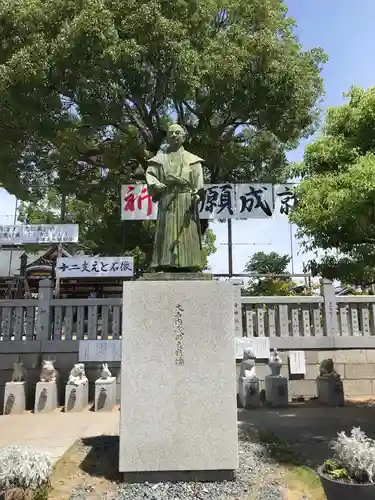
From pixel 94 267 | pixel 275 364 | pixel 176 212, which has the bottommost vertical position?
pixel 275 364

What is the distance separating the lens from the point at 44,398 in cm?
956

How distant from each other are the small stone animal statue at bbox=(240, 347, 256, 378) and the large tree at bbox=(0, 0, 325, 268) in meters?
5.50

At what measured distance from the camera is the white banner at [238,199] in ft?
39.1

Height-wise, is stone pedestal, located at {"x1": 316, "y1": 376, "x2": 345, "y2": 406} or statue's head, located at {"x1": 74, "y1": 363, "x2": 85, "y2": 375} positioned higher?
statue's head, located at {"x1": 74, "y1": 363, "x2": 85, "y2": 375}

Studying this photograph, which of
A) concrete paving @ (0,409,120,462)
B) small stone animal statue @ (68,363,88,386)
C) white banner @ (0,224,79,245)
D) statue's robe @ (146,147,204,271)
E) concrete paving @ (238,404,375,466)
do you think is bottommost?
concrete paving @ (0,409,120,462)

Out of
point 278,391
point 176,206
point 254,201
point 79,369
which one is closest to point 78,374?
point 79,369

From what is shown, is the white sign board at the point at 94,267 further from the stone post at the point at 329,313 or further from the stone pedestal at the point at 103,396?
the stone post at the point at 329,313

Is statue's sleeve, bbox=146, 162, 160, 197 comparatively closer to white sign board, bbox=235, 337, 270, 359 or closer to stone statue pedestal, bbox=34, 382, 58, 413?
white sign board, bbox=235, 337, 270, 359

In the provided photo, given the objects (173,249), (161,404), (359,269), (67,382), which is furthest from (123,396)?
(67,382)

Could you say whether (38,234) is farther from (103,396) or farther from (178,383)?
(178,383)

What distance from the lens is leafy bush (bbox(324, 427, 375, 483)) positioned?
373cm

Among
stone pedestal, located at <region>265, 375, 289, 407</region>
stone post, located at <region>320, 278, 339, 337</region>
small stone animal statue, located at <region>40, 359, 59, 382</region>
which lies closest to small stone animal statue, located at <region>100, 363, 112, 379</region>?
small stone animal statue, located at <region>40, 359, 59, 382</region>

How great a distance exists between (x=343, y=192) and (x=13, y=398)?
8086 millimetres

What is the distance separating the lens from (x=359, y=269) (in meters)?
6.98
